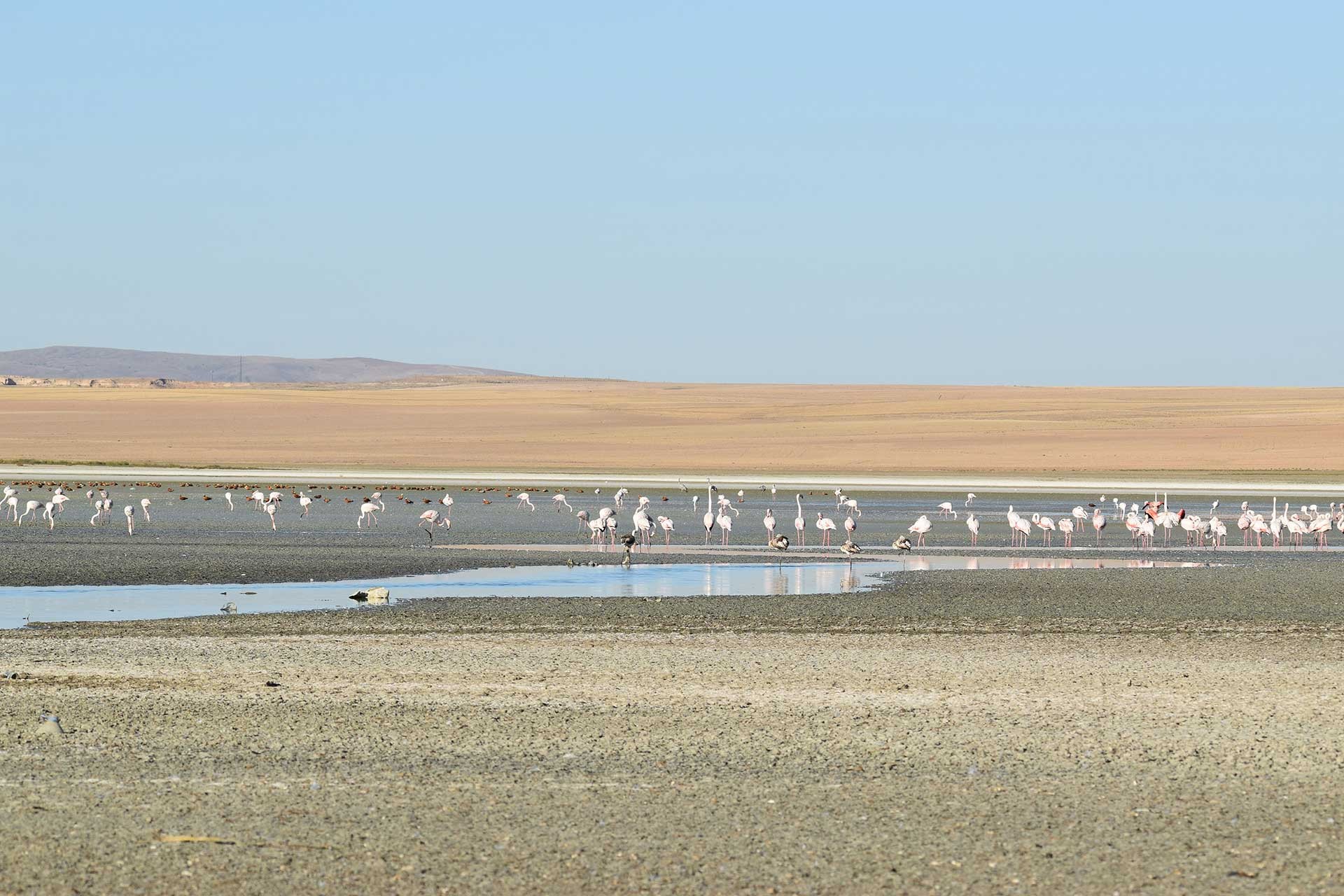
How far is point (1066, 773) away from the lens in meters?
10.1

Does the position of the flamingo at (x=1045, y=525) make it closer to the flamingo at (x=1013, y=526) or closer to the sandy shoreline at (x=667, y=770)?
the flamingo at (x=1013, y=526)

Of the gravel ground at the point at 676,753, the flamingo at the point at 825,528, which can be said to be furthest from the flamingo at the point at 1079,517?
the gravel ground at the point at 676,753

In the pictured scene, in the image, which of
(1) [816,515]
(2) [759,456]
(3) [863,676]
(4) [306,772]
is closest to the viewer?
(4) [306,772]

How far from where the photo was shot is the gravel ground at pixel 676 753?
8.05 metres

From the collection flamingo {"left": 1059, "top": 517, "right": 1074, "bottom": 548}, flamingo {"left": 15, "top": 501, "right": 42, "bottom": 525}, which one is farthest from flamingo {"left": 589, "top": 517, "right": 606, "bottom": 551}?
flamingo {"left": 15, "top": 501, "right": 42, "bottom": 525}

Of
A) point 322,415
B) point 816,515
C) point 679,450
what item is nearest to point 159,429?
point 322,415

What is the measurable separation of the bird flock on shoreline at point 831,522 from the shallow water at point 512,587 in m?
1.96

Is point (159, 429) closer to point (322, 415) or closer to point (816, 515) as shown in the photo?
point (322, 415)

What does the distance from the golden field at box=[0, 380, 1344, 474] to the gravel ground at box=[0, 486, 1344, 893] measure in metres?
47.4

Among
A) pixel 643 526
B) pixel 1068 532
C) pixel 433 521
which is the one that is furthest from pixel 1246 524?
pixel 433 521

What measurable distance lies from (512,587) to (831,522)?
540 inches

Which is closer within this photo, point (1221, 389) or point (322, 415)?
point (322, 415)

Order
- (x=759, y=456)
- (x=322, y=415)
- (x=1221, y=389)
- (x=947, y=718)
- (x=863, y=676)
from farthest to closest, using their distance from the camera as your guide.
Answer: (x=1221, y=389)
(x=322, y=415)
(x=759, y=456)
(x=863, y=676)
(x=947, y=718)

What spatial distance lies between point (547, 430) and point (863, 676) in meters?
79.3
